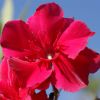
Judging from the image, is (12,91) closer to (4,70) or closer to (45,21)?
(4,70)

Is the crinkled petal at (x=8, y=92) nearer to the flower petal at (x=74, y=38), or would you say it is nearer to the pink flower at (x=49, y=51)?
the pink flower at (x=49, y=51)

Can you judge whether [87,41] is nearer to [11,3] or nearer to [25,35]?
[25,35]

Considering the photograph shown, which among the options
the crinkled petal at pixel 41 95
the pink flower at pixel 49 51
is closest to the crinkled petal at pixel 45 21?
the pink flower at pixel 49 51

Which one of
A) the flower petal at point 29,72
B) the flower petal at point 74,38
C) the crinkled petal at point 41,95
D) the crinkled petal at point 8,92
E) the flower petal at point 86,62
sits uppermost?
the flower petal at point 74,38

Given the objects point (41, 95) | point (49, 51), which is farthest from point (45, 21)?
point (41, 95)

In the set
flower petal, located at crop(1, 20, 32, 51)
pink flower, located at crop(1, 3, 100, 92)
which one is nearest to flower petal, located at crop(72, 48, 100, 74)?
pink flower, located at crop(1, 3, 100, 92)

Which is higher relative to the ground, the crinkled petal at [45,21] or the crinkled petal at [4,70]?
the crinkled petal at [45,21]

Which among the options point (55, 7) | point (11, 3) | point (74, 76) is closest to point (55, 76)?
point (74, 76)
